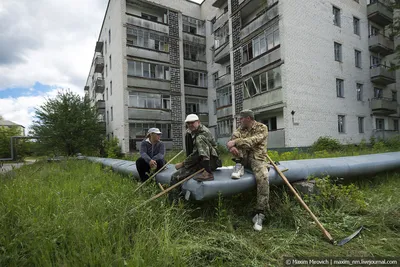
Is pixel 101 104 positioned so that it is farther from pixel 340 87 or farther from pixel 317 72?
pixel 340 87

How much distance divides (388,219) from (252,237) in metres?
2.18

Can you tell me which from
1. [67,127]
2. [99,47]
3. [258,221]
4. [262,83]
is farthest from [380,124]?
[99,47]

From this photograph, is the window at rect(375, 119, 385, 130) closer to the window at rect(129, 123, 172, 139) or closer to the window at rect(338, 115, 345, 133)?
the window at rect(338, 115, 345, 133)

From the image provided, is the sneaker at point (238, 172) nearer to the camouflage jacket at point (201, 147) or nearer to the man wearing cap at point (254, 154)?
the man wearing cap at point (254, 154)

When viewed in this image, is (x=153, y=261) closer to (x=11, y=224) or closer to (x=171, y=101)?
(x=11, y=224)

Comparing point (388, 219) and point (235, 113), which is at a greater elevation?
point (235, 113)

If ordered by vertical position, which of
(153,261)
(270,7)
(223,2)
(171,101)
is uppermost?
(223,2)

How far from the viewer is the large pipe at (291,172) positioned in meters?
3.46

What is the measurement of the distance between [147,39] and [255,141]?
19286 millimetres

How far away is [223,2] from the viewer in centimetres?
2102

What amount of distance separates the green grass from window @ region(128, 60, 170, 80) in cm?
1637

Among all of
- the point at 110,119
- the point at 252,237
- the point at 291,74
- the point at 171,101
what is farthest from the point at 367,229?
the point at 110,119

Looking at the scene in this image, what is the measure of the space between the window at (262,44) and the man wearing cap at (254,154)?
40.1 ft

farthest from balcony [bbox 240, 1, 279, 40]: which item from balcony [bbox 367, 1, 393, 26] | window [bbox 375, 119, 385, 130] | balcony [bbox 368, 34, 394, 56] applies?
window [bbox 375, 119, 385, 130]
